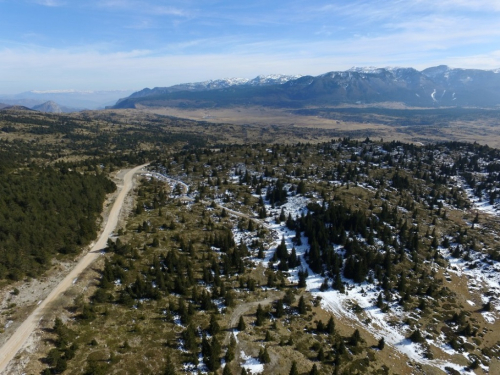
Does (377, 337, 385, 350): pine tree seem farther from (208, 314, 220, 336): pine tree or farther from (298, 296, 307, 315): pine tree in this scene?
(208, 314, 220, 336): pine tree


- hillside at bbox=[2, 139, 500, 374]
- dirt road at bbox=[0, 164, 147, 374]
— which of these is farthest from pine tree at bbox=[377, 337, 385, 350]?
dirt road at bbox=[0, 164, 147, 374]

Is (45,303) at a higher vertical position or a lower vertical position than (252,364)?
higher

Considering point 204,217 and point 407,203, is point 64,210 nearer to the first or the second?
point 204,217

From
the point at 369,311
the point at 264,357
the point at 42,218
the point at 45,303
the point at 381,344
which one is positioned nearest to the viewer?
the point at 264,357

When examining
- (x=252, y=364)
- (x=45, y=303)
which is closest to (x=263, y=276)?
(x=252, y=364)

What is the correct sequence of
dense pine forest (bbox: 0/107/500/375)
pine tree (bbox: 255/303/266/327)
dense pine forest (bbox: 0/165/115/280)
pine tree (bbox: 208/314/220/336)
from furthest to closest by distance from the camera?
dense pine forest (bbox: 0/165/115/280) → pine tree (bbox: 255/303/266/327) → pine tree (bbox: 208/314/220/336) → dense pine forest (bbox: 0/107/500/375)

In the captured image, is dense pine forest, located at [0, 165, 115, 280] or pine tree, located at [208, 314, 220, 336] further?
dense pine forest, located at [0, 165, 115, 280]

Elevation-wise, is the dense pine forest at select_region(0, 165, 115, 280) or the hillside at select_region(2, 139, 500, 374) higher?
the dense pine forest at select_region(0, 165, 115, 280)

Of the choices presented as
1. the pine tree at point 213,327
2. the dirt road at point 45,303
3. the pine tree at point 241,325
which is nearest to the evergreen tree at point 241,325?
the pine tree at point 241,325

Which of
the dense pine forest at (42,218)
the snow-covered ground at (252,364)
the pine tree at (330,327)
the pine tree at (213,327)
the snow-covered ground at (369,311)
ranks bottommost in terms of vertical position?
the snow-covered ground at (369,311)

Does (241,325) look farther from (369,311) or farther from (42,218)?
(42,218)

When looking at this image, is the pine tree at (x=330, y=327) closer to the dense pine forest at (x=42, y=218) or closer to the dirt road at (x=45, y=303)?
→ the dirt road at (x=45, y=303)

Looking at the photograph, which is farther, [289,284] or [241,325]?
[289,284]
